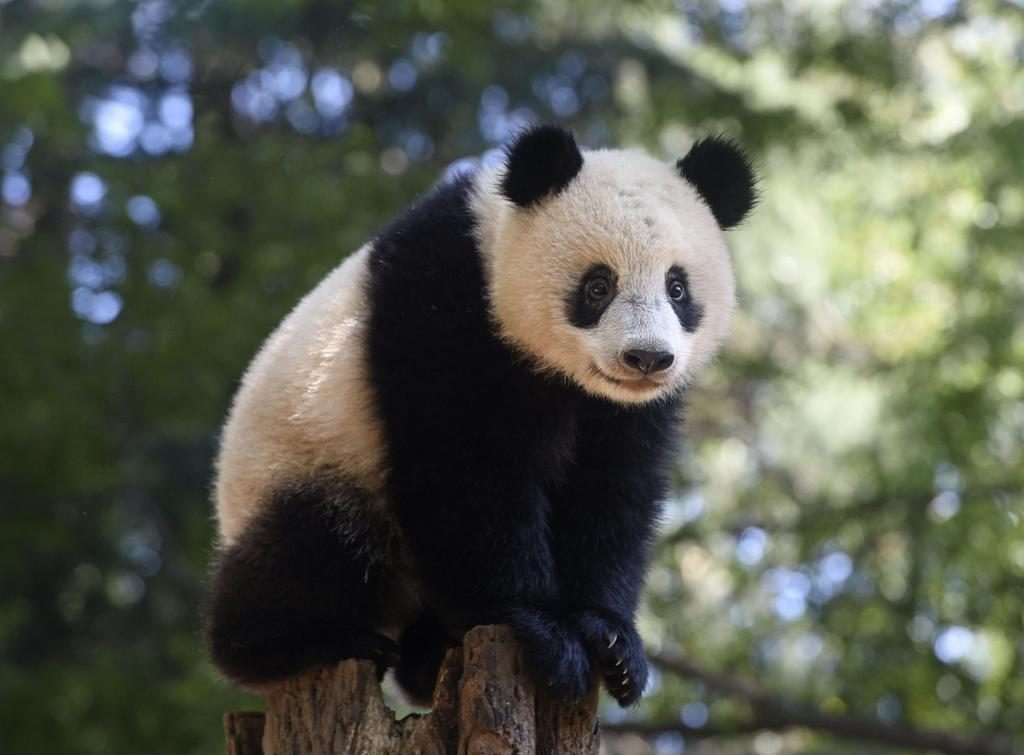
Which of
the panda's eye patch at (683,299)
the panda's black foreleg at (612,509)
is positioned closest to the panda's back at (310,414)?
the panda's black foreleg at (612,509)

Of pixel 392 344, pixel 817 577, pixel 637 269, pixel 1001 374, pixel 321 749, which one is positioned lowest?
pixel 817 577

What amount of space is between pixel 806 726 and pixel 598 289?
5.93 meters

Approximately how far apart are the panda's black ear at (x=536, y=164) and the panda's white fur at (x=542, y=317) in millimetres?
45

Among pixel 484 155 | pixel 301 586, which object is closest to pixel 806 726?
pixel 484 155

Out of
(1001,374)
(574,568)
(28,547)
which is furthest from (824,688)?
(574,568)

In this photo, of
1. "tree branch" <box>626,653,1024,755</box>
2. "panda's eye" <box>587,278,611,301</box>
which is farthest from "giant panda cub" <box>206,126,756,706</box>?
"tree branch" <box>626,653,1024,755</box>

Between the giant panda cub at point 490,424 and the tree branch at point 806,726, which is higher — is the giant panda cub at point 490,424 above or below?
above

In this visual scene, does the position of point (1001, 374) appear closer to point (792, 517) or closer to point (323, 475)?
point (792, 517)

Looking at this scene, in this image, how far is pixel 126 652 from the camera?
11.1 m

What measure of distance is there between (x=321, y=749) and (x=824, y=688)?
810 cm

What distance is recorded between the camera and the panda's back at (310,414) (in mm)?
4332

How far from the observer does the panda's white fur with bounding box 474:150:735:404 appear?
160 inches

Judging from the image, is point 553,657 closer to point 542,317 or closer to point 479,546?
point 479,546

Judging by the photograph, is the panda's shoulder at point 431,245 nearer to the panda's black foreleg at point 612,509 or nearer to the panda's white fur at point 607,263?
the panda's white fur at point 607,263
